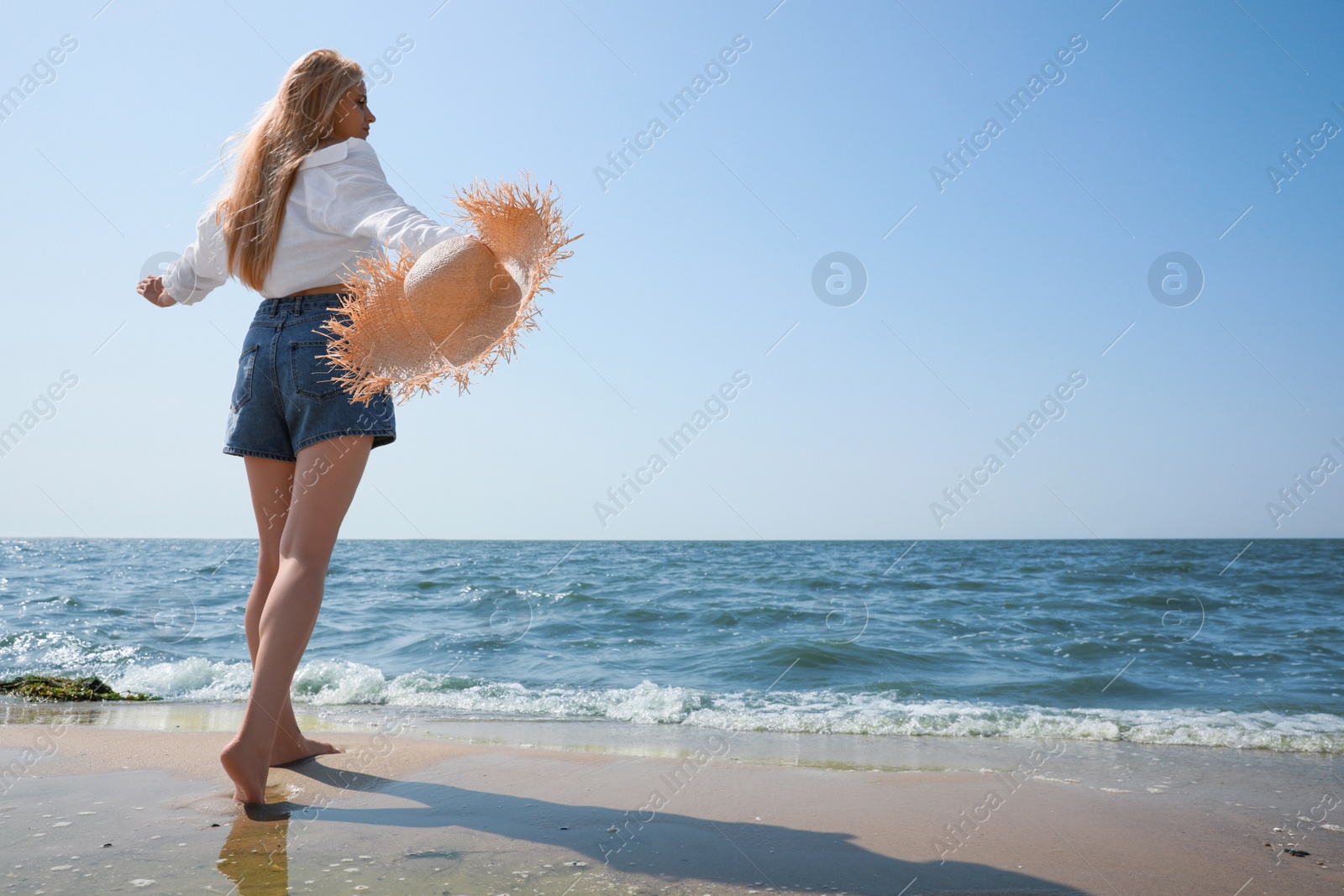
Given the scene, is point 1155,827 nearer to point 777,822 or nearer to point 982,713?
point 777,822

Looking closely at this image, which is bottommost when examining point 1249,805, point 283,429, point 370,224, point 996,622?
point 996,622

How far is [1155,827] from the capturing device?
8.22 feet

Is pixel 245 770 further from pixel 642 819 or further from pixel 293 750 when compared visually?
pixel 642 819

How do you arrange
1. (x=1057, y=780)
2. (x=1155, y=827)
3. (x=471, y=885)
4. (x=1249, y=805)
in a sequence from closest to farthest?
1. (x=471, y=885)
2. (x=1155, y=827)
3. (x=1249, y=805)
4. (x=1057, y=780)

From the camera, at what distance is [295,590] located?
2076mm

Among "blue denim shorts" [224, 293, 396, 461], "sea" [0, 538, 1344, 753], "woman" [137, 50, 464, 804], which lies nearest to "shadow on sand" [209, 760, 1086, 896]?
"woman" [137, 50, 464, 804]

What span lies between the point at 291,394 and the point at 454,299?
1.95 feet

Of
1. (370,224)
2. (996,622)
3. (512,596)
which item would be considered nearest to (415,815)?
(370,224)

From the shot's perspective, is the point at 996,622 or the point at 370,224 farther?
the point at 996,622

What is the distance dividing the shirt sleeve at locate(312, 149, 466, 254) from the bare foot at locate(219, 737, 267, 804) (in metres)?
1.31

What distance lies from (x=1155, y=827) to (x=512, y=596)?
9.83 meters

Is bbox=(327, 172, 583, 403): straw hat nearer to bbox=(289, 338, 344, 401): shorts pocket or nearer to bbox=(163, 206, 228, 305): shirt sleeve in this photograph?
bbox=(289, 338, 344, 401): shorts pocket

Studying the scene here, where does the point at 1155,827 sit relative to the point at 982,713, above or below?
above

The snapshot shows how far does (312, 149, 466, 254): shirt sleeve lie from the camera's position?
6.32ft
